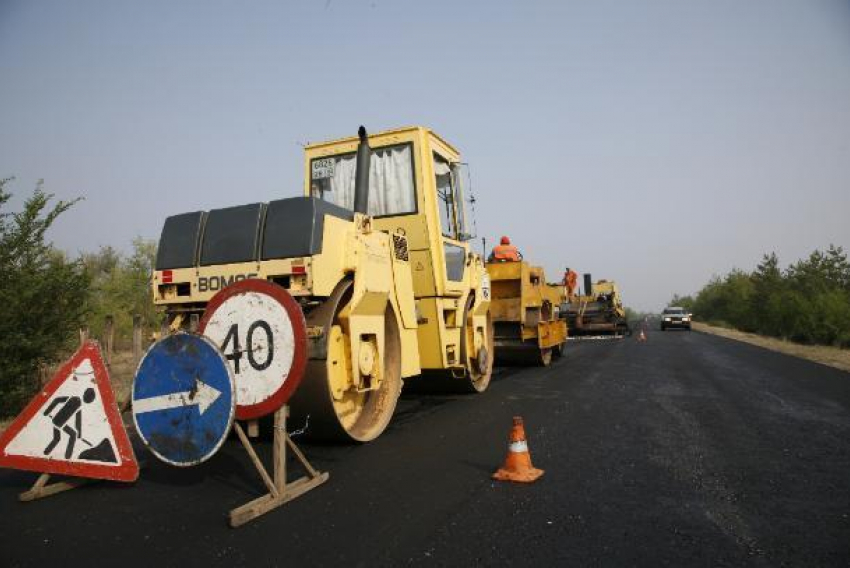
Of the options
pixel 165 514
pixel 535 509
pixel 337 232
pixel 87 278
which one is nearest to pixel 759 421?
pixel 535 509

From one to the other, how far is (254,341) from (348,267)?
1.38 m

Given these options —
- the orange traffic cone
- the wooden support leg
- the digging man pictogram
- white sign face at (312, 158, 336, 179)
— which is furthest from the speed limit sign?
white sign face at (312, 158, 336, 179)

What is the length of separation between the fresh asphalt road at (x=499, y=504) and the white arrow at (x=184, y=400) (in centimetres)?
Answer: 67

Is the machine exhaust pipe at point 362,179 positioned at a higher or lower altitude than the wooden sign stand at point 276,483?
higher

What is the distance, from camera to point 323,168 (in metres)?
7.37

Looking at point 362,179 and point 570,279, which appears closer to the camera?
point 362,179

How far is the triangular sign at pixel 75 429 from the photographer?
3832mm

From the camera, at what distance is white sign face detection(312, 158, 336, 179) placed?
289 inches

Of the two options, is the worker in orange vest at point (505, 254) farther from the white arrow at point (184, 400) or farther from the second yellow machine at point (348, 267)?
the white arrow at point (184, 400)

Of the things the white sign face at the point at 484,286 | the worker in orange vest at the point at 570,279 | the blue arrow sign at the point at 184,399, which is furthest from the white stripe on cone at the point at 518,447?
the worker in orange vest at the point at 570,279

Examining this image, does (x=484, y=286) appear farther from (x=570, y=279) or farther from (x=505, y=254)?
(x=570, y=279)

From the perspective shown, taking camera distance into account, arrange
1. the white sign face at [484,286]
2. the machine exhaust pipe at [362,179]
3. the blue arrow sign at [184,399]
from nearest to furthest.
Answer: the blue arrow sign at [184,399] < the machine exhaust pipe at [362,179] < the white sign face at [484,286]

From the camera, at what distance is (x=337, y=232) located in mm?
4852

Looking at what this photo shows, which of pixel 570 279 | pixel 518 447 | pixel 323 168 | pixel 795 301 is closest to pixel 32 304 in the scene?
pixel 323 168
